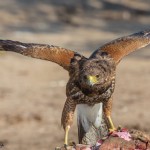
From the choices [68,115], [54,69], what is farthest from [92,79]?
[54,69]

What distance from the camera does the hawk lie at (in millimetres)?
6941

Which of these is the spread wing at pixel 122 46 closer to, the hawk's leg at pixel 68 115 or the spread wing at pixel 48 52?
the spread wing at pixel 48 52

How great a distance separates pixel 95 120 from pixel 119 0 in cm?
2104

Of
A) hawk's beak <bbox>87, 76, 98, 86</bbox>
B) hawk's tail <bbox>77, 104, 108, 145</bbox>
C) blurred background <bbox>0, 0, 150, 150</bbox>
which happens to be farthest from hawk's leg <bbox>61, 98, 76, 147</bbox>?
blurred background <bbox>0, 0, 150, 150</bbox>

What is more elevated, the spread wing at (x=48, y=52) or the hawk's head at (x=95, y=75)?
the spread wing at (x=48, y=52)

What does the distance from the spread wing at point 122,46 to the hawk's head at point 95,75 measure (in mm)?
196

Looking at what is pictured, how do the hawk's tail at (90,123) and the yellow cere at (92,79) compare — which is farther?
the hawk's tail at (90,123)

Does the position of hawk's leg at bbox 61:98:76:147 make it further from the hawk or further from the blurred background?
the blurred background

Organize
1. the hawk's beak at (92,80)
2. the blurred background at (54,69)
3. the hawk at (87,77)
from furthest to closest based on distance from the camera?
the blurred background at (54,69)
the hawk at (87,77)
the hawk's beak at (92,80)

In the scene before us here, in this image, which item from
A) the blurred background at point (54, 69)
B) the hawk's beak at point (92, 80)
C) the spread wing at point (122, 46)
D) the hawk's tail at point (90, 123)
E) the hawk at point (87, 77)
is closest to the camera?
the hawk's beak at point (92, 80)

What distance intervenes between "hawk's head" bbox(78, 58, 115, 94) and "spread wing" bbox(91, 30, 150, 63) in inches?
7.7

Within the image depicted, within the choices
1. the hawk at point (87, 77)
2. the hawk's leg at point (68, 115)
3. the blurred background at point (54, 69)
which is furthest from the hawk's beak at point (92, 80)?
the blurred background at point (54, 69)

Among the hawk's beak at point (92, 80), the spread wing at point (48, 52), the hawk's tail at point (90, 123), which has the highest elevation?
the spread wing at point (48, 52)

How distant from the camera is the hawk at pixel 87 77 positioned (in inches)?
273
